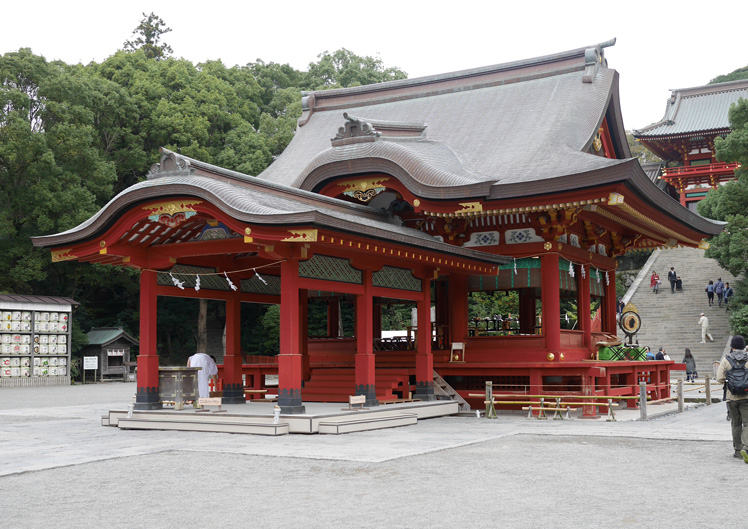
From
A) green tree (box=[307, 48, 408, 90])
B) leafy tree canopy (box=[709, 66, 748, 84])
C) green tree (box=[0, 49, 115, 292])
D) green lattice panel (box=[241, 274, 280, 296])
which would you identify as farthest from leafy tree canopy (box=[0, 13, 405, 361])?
leafy tree canopy (box=[709, 66, 748, 84])

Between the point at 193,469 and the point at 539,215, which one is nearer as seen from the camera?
the point at 193,469

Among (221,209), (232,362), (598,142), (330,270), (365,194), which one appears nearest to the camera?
(221,209)

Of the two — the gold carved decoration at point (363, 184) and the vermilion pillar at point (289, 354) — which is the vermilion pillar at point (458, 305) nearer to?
the gold carved decoration at point (363, 184)

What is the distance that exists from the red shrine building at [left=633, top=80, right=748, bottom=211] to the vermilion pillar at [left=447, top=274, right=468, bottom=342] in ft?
103

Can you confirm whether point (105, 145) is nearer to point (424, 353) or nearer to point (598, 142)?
point (598, 142)

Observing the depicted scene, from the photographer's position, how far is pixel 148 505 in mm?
6777

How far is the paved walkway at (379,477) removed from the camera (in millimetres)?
6281

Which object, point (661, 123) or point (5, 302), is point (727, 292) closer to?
point (661, 123)

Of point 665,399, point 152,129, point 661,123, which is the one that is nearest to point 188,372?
point 665,399

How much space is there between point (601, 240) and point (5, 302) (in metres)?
21.0

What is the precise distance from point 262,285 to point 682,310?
941 inches

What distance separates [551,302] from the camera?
16.7m

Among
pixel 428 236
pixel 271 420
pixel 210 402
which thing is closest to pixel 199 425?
pixel 210 402

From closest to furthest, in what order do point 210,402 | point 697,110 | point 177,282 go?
1. point 210,402
2. point 177,282
3. point 697,110
